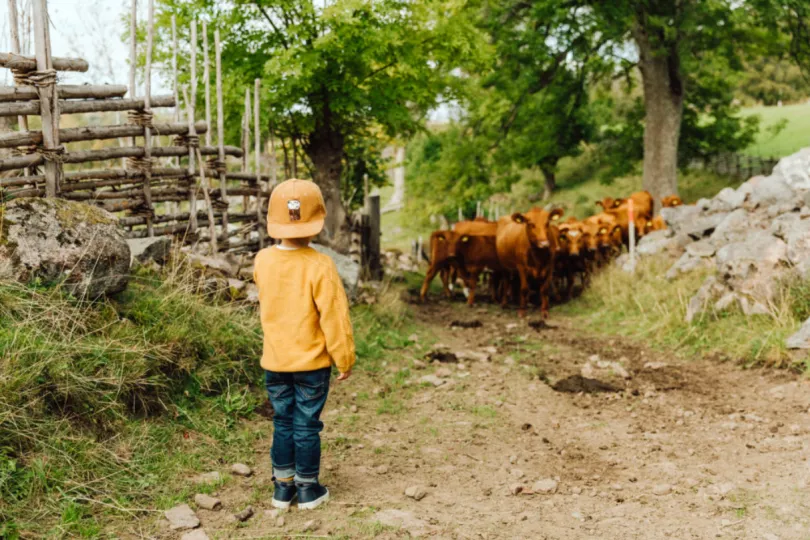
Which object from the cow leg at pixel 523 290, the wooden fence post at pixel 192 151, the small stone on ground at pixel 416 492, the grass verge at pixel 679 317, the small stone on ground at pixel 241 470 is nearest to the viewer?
the small stone on ground at pixel 416 492

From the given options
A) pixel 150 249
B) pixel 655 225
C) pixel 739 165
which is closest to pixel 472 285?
pixel 655 225

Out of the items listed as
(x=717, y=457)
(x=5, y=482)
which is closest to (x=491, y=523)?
(x=717, y=457)

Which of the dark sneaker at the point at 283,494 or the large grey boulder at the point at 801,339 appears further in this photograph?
the large grey boulder at the point at 801,339

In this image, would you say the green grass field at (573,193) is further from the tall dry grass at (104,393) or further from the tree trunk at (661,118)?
the tall dry grass at (104,393)

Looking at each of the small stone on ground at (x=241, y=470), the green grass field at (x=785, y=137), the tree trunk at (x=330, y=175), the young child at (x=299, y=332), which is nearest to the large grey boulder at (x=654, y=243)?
the tree trunk at (x=330, y=175)

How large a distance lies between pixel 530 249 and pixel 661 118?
249 inches

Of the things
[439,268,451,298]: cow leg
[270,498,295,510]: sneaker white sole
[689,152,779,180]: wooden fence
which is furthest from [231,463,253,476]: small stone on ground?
[689,152,779,180]: wooden fence

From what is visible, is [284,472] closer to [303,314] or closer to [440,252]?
[303,314]

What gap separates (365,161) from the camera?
17.9 meters

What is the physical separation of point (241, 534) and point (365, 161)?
14.7 metres

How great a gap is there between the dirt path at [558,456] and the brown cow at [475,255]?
4.97 meters

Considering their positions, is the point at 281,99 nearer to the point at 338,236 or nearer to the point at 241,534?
the point at 338,236

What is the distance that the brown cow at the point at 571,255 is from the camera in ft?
41.6

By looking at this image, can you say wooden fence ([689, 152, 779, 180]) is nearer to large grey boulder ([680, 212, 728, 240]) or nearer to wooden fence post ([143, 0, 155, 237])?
large grey boulder ([680, 212, 728, 240])
